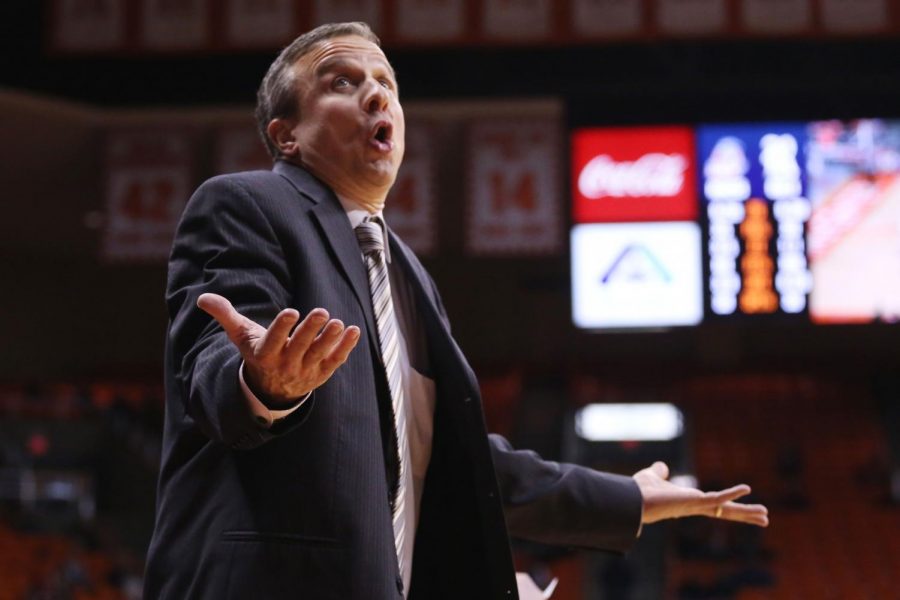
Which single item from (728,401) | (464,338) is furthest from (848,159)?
(464,338)

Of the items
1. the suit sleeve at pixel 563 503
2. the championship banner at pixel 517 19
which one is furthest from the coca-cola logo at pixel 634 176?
the suit sleeve at pixel 563 503

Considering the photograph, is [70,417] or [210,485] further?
[70,417]

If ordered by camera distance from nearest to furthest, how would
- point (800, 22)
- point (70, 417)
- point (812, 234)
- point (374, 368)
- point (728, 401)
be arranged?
point (374, 368) < point (812, 234) < point (800, 22) < point (70, 417) < point (728, 401)

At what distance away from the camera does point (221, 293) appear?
4.77ft

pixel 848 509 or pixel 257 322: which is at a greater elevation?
pixel 257 322

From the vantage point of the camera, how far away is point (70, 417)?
11.5 meters

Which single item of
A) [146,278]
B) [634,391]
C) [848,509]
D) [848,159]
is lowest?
[848,509]

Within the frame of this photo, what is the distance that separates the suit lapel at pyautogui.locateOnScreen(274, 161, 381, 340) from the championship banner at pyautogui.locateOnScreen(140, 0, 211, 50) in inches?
321

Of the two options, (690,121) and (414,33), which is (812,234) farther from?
(414,33)

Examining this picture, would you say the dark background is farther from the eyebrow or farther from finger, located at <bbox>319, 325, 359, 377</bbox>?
finger, located at <bbox>319, 325, 359, 377</bbox>

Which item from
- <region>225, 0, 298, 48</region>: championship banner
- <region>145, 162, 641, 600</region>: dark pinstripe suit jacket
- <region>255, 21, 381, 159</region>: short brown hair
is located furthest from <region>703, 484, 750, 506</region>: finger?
<region>225, 0, 298, 48</region>: championship banner

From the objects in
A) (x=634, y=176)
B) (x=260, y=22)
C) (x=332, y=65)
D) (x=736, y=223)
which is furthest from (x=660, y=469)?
(x=260, y=22)

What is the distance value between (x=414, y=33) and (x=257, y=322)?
8.19 m

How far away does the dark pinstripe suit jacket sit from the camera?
4.63ft
